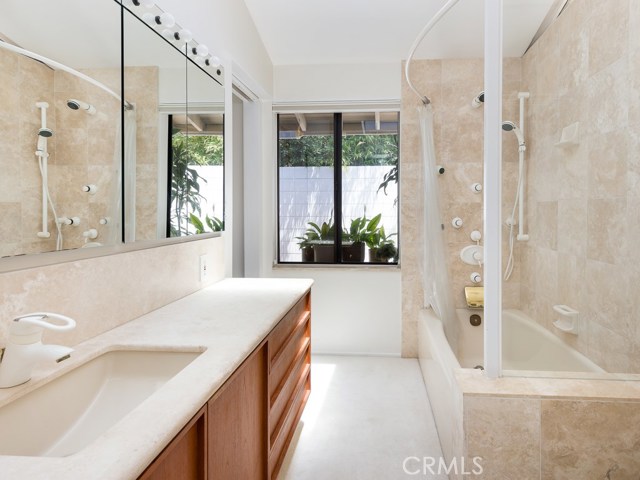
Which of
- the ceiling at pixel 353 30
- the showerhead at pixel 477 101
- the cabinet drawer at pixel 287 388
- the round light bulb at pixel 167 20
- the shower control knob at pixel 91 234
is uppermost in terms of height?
the ceiling at pixel 353 30

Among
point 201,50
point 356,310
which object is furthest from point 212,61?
point 356,310

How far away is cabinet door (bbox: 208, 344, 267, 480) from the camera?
1009mm

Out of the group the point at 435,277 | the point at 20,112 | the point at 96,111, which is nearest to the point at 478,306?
the point at 435,277

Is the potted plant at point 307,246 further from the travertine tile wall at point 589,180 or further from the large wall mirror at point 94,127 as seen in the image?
the travertine tile wall at point 589,180

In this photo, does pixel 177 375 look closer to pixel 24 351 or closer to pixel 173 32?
pixel 24 351

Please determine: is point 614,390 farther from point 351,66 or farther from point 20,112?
point 351,66

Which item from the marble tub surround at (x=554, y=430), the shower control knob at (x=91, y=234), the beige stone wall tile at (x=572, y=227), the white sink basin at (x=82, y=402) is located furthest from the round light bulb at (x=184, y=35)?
the marble tub surround at (x=554, y=430)

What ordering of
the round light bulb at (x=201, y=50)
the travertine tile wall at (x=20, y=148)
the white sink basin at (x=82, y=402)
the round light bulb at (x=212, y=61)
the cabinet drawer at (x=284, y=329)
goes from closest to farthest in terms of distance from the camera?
the white sink basin at (x=82, y=402), the travertine tile wall at (x=20, y=148), the cabinet drawer at (x=284, y=329), the round light bulb at (x=201, y=50), the round light bulb at (x=212, y=61)

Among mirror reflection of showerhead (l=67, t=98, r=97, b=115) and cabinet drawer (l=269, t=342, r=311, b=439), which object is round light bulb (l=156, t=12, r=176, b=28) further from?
cabinet drawer (l=269, t=342, r=311, b=439)

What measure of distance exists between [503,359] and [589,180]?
66 cm

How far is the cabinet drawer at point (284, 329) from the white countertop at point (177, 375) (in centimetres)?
8

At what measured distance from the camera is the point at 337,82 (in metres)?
3.33

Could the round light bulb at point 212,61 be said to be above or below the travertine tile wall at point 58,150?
above

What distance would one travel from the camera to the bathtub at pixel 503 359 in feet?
4.84
